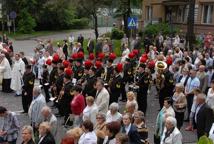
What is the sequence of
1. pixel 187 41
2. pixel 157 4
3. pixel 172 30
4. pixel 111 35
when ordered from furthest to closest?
pixel 157 4
pixel 111 35
pixel 172 30
pixel 187 41

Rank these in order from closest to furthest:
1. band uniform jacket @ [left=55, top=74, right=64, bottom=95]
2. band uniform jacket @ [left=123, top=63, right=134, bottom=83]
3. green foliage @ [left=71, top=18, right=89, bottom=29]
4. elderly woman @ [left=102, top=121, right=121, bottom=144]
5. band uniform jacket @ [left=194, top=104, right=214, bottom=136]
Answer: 1. elderly woman @ [left=102, top=121, right=121, bottom=144]
2. band uniform jacket @ [left=194, top=104, right=214, bottom=136]
3. band uniform jacket @ [left=55, top=74, right=64, bottom=95]
4. band uniform jacket @ [left=123, top=63, right=134, bottom=83]
5. green foliage @ [left=71, top=18, right=89, bottom=29]

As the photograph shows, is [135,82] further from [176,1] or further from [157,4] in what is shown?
[157,4]

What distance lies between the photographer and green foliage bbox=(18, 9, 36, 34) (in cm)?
5559

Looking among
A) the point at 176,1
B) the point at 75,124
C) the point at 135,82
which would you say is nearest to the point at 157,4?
the point at 176,1

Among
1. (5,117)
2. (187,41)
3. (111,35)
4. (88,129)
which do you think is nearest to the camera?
(88,129)

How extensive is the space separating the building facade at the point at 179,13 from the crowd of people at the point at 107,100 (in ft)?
62.8

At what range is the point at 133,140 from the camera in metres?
8.77

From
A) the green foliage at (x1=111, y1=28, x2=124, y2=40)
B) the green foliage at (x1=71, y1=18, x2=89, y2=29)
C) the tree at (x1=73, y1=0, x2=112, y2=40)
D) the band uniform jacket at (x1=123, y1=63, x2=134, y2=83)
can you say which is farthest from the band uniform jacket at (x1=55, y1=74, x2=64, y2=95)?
the green foliage at (x1=71, y1=18, x2=89, y2=29)

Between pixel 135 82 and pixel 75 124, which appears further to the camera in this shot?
pixel 135 82

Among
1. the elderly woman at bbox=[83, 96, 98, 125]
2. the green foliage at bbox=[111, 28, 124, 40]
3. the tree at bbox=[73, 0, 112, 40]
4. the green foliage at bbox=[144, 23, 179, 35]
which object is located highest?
the tree at bbox=[73, 0, 112, 40]

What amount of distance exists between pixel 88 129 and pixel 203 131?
3836 mm

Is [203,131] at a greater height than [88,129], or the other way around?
[88,129]

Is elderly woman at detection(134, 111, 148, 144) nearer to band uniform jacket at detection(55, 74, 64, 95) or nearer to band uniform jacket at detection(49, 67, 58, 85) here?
band uniform jacket at detection(55, 74, 64, 95)

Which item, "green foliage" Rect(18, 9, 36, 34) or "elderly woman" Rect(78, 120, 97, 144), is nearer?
"elderly woman" Rect(78, 120, 97, 144)
